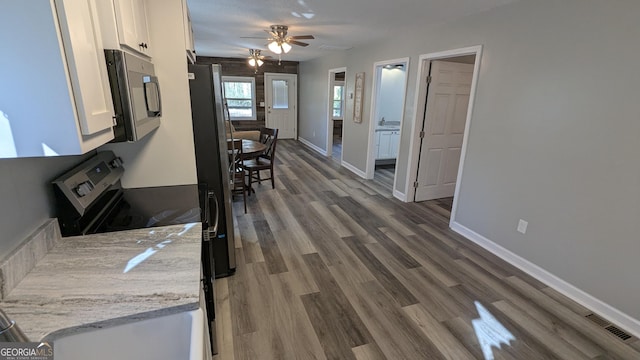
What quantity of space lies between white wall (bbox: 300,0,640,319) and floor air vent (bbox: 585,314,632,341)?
140 millimetres

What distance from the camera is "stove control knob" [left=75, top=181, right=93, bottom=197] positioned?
1.36 metres

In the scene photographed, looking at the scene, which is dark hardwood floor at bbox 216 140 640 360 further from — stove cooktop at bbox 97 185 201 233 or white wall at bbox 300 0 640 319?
stove cooktop at bbox 97 185 201 233

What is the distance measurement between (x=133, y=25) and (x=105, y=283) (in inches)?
44.5

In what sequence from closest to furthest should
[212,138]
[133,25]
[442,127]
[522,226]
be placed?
[133,25]
[212,138]
[522,226]
[442,127]

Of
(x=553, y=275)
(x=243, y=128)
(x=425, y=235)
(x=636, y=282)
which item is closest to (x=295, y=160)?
(x=243, y=128)

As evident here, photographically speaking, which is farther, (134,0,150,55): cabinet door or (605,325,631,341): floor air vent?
(605,325,631,341): floor air vent

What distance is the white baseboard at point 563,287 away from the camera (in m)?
2.10

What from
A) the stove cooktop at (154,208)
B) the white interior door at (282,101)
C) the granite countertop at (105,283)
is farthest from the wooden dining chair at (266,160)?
the white interior door at (282,101)

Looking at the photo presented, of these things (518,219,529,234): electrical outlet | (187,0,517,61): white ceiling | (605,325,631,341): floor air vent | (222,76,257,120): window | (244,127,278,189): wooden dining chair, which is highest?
(187,0,517,61): white ceiling

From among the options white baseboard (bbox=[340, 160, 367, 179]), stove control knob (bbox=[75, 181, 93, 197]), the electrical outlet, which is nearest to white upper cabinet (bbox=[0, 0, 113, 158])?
stove control knob (bbox=[75, 181, 93, 197])

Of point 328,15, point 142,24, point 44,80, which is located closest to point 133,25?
point 142,24

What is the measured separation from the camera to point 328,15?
3.17 metres

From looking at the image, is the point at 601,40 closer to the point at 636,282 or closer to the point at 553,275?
the point at 636,282

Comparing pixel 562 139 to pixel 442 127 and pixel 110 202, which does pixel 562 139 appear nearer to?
pixel 442 127
